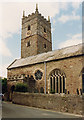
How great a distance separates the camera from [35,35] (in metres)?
38.0

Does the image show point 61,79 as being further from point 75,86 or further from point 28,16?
point 28,16

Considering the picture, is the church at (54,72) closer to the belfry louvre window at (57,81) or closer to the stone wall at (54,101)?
the belfry louvre window at (57,81)

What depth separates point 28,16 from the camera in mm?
42281

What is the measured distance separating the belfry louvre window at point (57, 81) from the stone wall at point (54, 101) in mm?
4540

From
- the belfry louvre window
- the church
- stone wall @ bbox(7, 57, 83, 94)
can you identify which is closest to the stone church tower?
the church

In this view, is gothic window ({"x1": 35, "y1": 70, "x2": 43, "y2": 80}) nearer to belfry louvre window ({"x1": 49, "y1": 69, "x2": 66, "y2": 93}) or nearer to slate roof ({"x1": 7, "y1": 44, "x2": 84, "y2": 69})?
slate roof ({"x1": 7, "y1": 44, "x2": 84, "y2": 69})

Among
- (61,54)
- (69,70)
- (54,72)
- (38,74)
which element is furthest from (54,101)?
(61,54)

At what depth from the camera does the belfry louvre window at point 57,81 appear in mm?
21484

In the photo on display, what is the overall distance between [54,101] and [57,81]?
7.16 meters

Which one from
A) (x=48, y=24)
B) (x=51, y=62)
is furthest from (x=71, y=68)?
(x=48, y=24)

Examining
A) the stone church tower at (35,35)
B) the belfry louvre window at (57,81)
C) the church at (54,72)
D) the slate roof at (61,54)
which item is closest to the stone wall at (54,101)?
the church at (54,72)

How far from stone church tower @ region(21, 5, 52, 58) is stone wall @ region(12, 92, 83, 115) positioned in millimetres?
19256

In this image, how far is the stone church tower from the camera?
37.9 metres

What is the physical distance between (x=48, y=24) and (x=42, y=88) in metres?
27.3
